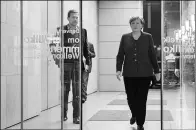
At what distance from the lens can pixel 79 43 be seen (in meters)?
5.35

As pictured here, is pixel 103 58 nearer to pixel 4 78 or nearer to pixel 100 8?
pixel 100 8

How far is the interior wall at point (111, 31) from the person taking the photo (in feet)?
18.2

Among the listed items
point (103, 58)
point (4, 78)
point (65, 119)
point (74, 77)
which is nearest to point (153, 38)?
point (103, 58)

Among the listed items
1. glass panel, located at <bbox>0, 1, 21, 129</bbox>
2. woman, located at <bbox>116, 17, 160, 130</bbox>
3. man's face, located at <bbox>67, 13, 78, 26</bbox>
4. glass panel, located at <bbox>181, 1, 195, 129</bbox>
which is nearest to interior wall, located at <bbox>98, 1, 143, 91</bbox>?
man's face, located at <bbox>67, 13, 78, 26</bbox>

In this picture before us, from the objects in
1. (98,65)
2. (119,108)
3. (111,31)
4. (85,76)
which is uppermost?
(111,31)

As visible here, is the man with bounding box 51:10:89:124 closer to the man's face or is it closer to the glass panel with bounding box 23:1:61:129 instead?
the man's face

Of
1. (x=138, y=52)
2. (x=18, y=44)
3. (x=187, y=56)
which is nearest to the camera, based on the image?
(x=138, y=52)

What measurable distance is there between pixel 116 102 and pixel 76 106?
64cm

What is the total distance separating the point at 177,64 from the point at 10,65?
2.62 m

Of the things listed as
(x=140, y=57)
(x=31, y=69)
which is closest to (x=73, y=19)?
(x=31, y=69)

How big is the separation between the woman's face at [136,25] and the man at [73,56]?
2.78ft

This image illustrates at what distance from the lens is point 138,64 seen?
15.8 feet

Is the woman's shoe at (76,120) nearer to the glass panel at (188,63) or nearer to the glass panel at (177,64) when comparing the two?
the glass panel at (177,64)

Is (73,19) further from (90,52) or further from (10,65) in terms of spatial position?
(10,65)
